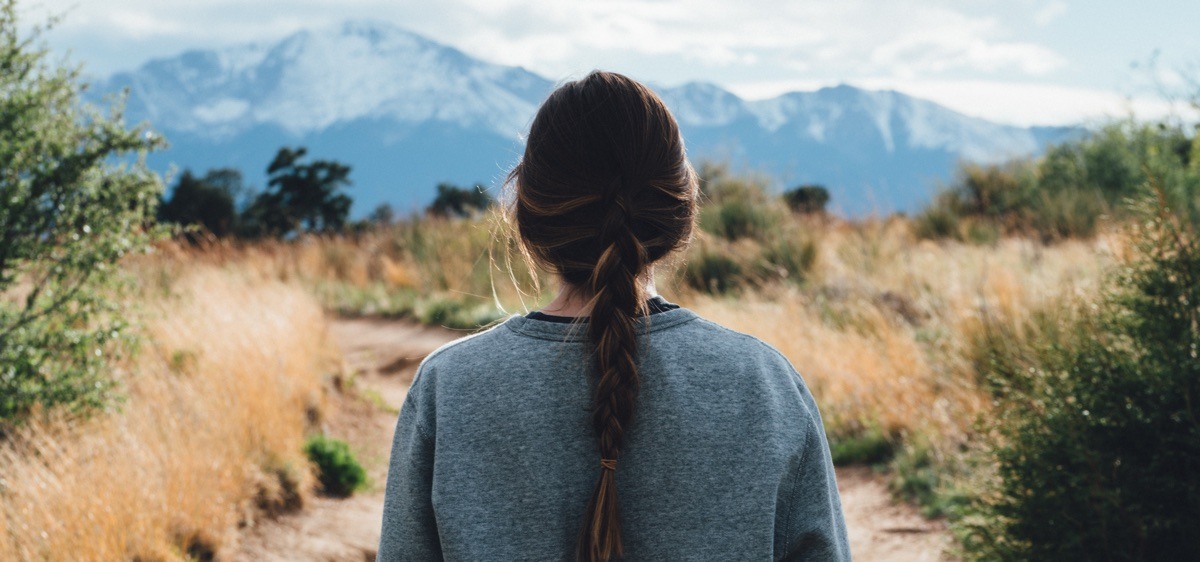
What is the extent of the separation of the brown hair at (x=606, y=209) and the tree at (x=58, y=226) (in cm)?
435

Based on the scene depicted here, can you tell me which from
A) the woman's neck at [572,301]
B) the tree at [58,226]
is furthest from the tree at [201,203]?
the woman's neck at [572,301]

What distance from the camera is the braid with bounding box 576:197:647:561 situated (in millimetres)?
1325

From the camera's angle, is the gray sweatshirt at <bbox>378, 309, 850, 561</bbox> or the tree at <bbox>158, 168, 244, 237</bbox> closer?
the gray sweatshirt at <bbox>378, 309, 850, 561</bbox>

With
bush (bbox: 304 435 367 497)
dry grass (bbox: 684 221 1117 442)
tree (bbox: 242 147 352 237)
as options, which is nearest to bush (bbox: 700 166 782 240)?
dry grass (bbox: 684 221 1117 442)

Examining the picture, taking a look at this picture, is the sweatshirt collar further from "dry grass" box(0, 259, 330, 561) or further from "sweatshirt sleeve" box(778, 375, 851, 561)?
"dry grass" box(0, 259, 330, 561)

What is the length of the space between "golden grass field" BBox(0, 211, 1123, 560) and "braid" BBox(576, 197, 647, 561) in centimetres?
24

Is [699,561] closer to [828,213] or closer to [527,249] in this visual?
[527,249]

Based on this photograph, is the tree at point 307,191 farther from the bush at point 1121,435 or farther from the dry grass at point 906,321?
the bush at point 1121,435

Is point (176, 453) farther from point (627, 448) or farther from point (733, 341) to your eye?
point (733, 341)

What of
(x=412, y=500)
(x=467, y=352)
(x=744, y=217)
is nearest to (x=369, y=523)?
(x=412, y=500)

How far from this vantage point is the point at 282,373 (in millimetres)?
6254

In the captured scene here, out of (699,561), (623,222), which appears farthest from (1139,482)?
(623,222)

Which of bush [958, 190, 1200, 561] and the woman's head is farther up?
the woman's head

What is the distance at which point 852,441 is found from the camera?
5.99 meters
